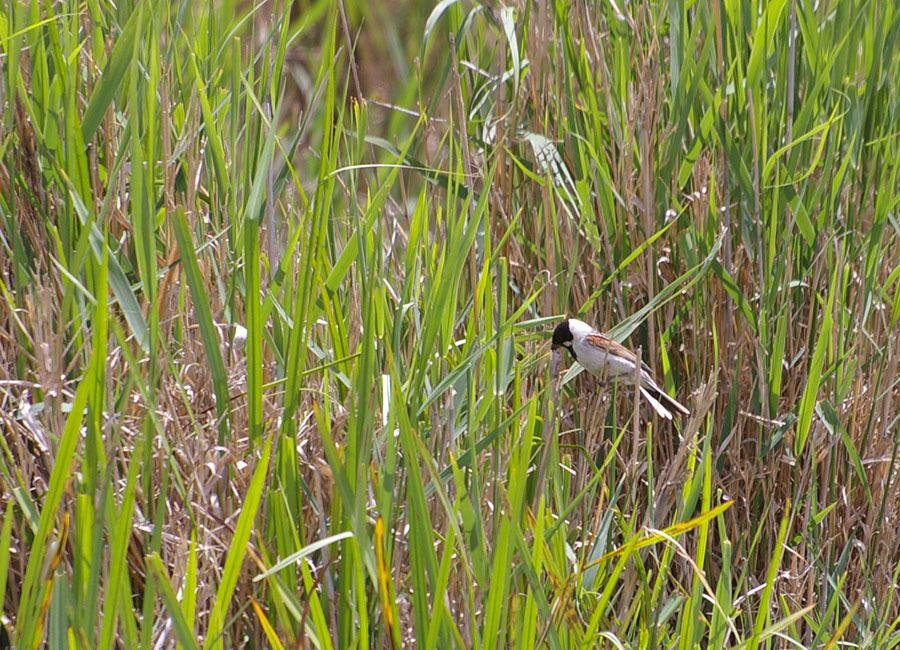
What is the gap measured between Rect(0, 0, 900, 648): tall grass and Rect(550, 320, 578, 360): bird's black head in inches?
1.5

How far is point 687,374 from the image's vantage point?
174cm

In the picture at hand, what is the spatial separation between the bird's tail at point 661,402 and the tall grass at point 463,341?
0.14ft

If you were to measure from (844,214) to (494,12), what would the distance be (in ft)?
1.98

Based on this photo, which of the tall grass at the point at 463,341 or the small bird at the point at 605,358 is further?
the small bird at the point at 605,358

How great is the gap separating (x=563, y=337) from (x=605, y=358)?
0.10 m

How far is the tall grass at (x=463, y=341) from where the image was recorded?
3.72ft

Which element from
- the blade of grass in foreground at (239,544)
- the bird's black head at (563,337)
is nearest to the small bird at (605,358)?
the bird's black head at (563,337)

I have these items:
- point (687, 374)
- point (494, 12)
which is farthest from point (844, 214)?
point (494, 12)

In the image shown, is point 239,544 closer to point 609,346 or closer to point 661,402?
point 609,346

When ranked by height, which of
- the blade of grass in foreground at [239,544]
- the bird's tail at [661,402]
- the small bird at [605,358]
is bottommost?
the bird's tail at [661,402]

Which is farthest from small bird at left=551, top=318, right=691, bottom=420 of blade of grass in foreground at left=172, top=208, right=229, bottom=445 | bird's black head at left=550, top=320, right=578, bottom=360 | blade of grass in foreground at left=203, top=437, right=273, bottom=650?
blade of grass in foreground at left=203, top=437, right=273, bottom=650

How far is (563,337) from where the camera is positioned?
5.40 ft

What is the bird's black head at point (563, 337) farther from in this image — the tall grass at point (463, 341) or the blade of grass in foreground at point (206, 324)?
the blade of grass in foreground at point (206, 324)

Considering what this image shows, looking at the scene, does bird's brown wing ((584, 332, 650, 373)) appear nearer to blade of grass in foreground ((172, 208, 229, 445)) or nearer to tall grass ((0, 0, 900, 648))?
tall grass ((0, 0, 900, 648))
